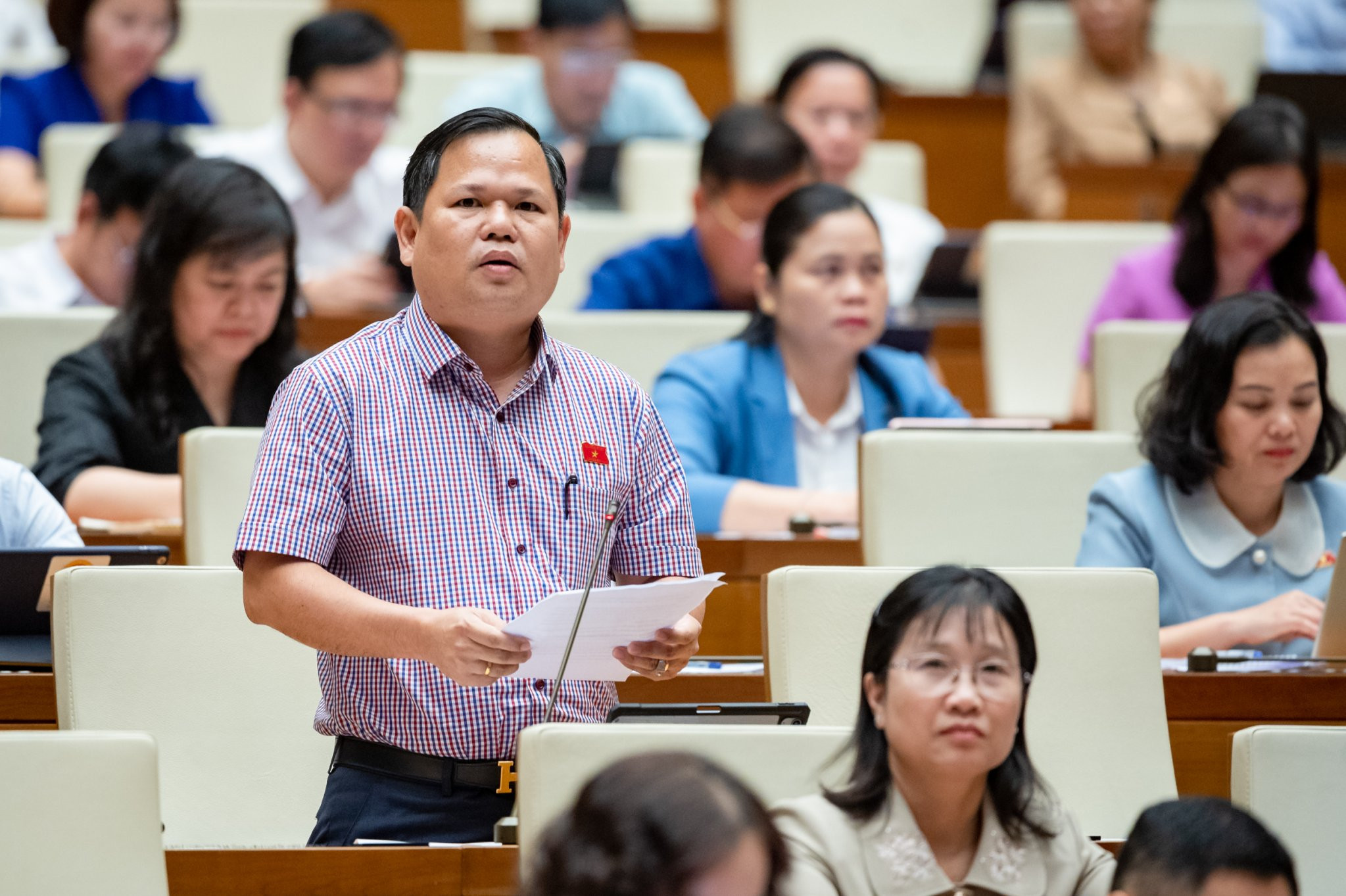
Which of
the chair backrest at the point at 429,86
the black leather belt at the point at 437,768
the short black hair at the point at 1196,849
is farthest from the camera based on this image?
the chair backrest at the point at 429,86

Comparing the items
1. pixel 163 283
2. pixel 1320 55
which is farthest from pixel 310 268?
pixel 1320 55

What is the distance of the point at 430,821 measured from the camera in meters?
1.65

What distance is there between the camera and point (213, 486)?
247 cm

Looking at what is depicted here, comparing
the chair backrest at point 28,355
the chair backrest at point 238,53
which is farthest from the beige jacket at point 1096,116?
the chair backrest at point 28,355

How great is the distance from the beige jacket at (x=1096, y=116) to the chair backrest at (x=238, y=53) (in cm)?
191

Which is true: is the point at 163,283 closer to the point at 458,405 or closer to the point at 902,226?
the point at 458,405

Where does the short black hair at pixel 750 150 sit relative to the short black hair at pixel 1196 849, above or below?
above

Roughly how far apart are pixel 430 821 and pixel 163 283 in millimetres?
1348

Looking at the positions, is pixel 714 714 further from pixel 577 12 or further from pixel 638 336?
pixel 577 12

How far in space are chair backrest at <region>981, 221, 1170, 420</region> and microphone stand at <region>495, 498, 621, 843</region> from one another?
2239 mm

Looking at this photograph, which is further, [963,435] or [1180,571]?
[963,435]

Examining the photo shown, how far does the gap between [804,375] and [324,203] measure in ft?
4.80

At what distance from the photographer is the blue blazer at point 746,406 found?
9.48 feet

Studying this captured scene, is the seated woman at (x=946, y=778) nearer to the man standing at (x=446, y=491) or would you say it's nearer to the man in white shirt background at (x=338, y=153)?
the man standing at (x=446, y=491)
